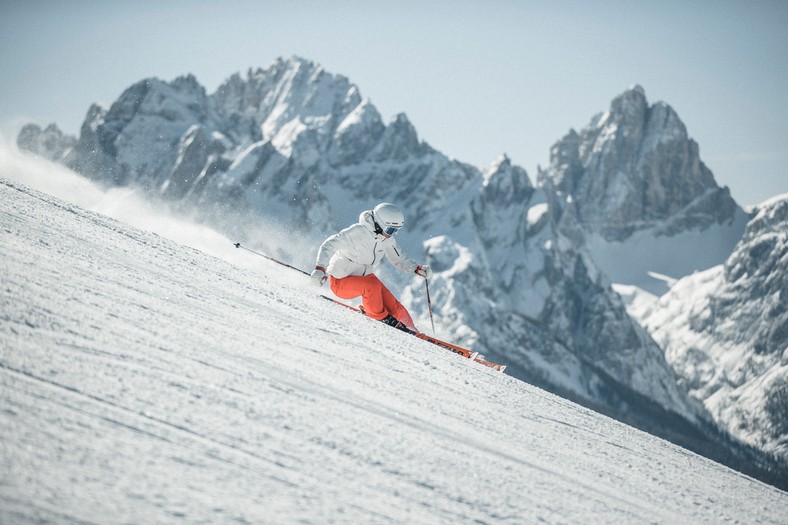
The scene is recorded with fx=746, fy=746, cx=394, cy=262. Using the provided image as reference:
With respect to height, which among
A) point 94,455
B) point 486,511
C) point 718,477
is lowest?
point 94,455

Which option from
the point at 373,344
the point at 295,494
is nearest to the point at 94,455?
the point at 295,494

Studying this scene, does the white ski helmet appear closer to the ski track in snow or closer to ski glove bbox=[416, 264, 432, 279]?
ski glove bbox=[416, 264, 432, 279]

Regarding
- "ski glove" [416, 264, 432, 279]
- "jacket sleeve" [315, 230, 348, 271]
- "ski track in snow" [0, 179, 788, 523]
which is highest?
"ski glove" [416, 264, 432, 279]

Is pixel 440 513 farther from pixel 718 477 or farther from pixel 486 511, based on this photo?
pixel 718 477

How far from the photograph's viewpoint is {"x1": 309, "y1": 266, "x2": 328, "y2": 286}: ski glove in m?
10.6

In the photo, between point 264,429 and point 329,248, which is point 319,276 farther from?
point 264,429

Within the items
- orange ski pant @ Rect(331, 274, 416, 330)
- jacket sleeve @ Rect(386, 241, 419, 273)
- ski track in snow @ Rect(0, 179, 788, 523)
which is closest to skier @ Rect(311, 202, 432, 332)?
orange ski pant @ Rect(331, 274, 416, 330)

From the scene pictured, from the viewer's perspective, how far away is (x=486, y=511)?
12.0ft

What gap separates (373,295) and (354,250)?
0.79m

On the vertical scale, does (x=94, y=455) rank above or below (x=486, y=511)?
below

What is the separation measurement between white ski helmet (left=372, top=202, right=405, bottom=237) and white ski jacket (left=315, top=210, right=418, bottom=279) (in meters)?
0.09

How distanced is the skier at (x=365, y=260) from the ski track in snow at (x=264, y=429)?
3575 millimetres

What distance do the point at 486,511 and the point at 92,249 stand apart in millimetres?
5398

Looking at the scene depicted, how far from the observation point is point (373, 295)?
35.3 feet
